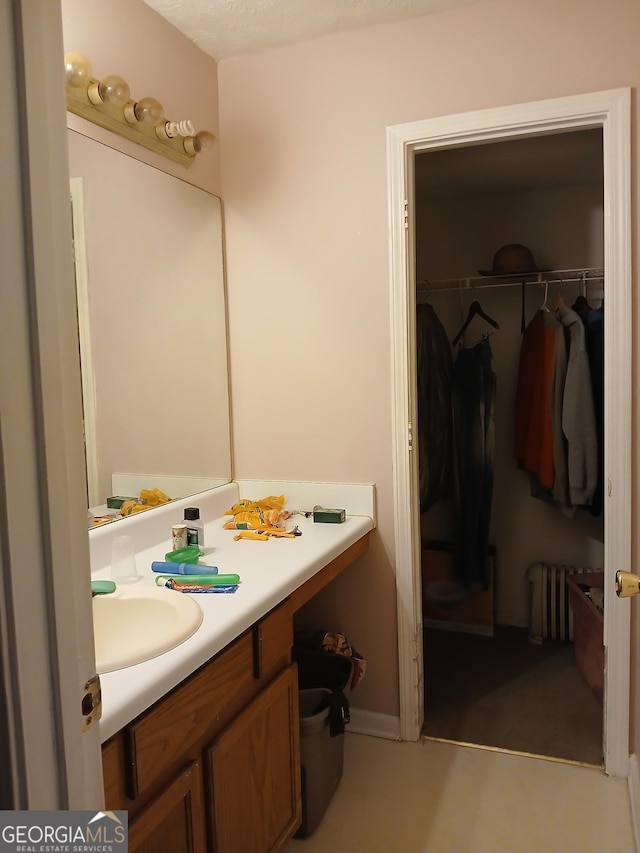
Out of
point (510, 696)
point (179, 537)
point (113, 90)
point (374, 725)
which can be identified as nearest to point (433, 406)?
point (510, 696)

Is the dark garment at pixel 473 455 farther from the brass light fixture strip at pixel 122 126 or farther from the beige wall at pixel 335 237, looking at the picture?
the brass light fixture strip at pixel 122 126

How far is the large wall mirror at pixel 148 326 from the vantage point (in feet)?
6.26

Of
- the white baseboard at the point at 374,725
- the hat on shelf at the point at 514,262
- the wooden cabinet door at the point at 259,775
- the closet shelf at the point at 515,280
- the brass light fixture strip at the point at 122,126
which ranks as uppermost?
the brass light fixture strip at the point at 122,126

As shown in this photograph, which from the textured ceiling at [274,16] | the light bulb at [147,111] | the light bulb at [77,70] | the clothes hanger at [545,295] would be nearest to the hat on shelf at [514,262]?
the clothes hanger at [545,295]

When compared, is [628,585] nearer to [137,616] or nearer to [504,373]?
[137,616]

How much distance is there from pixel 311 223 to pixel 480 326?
147 centimetres

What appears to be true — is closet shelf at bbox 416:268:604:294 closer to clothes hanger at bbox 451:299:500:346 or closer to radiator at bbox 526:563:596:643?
clothes hanger at bbox 451:299:500:346

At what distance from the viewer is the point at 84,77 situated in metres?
1.76

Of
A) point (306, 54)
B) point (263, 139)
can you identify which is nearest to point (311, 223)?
point (263, 139)

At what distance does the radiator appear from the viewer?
324cm

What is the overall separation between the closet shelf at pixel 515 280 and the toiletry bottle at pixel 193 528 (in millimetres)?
2075

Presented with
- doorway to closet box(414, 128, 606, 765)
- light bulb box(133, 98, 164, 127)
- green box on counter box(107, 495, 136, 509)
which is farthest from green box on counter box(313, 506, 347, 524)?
light bulb box(133, 98, 164, 127)

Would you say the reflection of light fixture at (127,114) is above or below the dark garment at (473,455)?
above

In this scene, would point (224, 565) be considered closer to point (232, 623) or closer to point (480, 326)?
point (232, 623)
